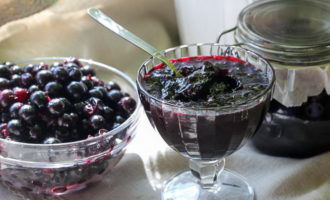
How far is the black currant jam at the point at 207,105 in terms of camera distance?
1.86 ft

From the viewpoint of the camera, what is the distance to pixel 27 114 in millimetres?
667

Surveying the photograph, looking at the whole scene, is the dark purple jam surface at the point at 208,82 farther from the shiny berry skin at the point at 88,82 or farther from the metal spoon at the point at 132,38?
the shiny berry skin at the point at 88,82

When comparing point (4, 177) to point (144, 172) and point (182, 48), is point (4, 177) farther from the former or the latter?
point (182, 48)

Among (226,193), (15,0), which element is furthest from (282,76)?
(15,0)

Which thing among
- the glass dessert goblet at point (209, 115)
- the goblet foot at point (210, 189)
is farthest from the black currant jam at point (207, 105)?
the goblet foot at point (210, 189)

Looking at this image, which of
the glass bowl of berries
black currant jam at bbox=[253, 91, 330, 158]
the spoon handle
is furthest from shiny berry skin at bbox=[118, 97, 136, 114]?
black currant jam at bbox=[253, 91, 330, 158]

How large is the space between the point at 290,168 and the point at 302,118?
3.3 inches

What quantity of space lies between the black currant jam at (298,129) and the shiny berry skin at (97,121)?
26cm

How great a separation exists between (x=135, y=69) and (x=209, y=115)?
1.82 feet

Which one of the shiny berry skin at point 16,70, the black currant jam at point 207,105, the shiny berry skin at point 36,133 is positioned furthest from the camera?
the shiny berry skin at point 16,70

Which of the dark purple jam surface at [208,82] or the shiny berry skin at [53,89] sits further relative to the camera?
the shiny berry skin at [53,89]

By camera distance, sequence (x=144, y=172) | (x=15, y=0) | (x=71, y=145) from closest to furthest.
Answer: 1. (x=71, y=145)
2. (x=144, y=172)
3. (x=15, y=0)

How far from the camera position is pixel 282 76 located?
706 millimetres

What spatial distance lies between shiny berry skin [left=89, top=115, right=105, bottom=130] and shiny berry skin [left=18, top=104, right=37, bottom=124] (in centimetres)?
8
